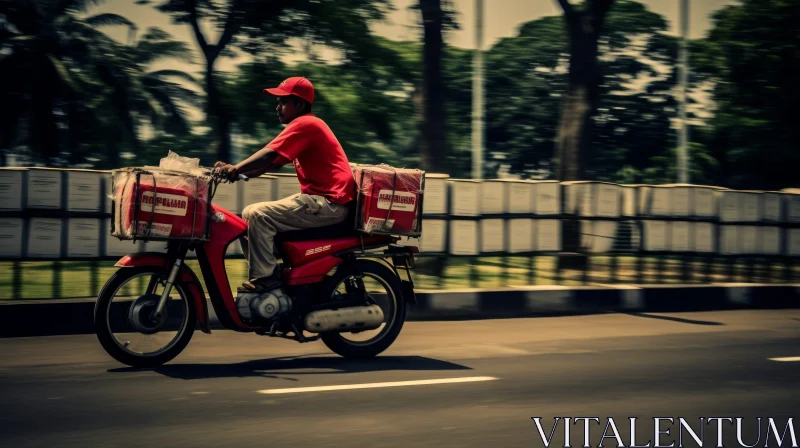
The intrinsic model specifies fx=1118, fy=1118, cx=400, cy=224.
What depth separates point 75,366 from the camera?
7289mm

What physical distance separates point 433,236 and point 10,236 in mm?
4048

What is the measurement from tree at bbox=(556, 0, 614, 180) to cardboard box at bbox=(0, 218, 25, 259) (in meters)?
9.27

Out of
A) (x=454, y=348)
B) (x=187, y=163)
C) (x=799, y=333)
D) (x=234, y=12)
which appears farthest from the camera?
(x=234, y=12)

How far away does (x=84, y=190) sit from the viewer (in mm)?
9430

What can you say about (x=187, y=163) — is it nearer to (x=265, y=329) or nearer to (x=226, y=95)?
(x=265, y=329)

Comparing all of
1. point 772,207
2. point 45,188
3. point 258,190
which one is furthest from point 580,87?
point 45,188

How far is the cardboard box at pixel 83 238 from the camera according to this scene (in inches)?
371

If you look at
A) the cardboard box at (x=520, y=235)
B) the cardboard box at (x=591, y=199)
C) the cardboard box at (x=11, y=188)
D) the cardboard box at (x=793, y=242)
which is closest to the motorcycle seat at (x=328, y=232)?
the cardboard box at (x=11, y=188)

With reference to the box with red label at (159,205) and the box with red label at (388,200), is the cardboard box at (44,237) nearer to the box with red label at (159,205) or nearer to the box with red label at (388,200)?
the box with red label at (159,205)

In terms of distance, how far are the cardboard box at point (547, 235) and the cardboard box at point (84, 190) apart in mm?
4552

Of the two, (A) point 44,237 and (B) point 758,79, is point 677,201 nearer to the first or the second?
(A) point 44,237

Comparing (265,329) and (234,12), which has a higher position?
(234,12)

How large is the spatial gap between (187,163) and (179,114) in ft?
72.7

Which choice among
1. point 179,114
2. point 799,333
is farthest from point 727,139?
point 799,333
